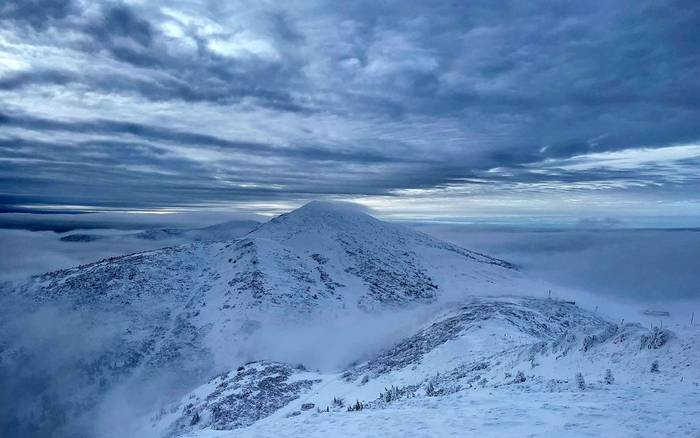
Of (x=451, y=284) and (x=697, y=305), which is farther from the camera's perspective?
(x=697, y=305)

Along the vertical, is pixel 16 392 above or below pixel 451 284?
below

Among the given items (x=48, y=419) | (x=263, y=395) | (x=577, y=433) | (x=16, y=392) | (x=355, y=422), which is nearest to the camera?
(x=577, y=433)

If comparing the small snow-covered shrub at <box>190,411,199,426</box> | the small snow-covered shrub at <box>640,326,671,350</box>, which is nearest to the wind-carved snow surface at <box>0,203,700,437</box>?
the small snow-covered shrub at <box>640,326,671,350</box>

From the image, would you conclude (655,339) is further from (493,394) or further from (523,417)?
(523,417)

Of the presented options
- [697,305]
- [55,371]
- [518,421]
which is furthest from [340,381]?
[697,305]

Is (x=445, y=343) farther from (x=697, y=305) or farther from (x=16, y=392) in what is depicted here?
(x=697, y=305)

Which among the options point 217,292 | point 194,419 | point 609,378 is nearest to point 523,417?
point 609,378

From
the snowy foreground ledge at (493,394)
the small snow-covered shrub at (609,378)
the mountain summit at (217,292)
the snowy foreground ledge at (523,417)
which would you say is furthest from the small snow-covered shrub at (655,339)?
the mountain summit at (217,292)

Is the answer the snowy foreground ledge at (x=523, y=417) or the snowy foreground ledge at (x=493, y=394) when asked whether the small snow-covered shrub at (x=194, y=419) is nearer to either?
the snowy foreground ledge at (x=493, y=394)
